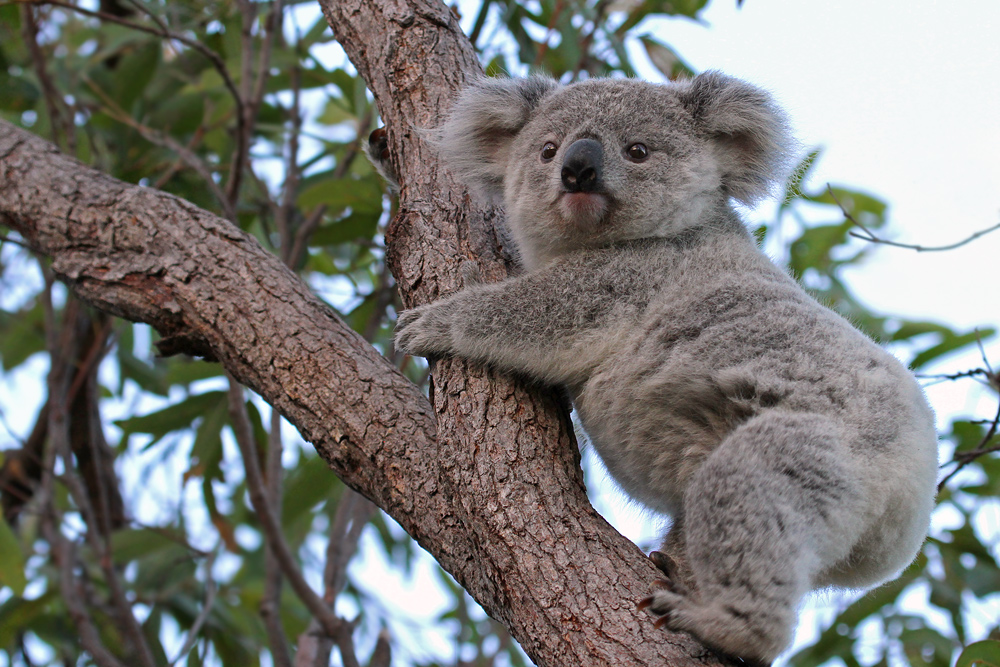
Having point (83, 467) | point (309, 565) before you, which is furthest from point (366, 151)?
point (309, 565)

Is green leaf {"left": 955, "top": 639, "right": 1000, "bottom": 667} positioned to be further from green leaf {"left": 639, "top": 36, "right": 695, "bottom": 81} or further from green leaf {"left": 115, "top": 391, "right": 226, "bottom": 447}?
green leaf {"left": 115, "top": 391, "right": 226, "bottom": 447}

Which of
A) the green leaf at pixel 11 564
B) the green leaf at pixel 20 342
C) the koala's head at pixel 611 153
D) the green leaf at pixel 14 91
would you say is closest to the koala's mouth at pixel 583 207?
the koala's head at pixel 611 153

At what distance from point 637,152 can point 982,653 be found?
5.05 ft

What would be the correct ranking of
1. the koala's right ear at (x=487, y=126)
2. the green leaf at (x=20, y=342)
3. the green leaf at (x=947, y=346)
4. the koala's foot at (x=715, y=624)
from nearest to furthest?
the koala's foot at (x=715, y=624), the koala's right ear at (x=487, y=126), the green leaf at (x=947, y=346), the green leaf at (x=20, y=342)

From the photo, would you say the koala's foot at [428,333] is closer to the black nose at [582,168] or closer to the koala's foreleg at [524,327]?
the koala's foreleg at [524,327]

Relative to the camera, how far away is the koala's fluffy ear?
2631mm

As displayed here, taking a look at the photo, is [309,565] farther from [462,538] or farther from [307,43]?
[462,538]

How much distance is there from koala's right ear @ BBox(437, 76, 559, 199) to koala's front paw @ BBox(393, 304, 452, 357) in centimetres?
60

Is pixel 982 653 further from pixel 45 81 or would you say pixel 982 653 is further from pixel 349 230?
pixel 45 81

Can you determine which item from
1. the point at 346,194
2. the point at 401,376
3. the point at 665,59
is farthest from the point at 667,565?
the point at 665,59

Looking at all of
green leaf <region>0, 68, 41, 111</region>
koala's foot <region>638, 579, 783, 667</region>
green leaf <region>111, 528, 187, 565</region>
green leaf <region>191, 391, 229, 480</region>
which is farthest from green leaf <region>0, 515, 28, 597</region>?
koala's foot <region>638, 579, 783, 667</region>

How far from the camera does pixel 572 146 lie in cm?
244

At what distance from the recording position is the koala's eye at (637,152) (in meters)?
2.55

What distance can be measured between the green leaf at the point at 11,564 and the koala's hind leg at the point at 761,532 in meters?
2.48
